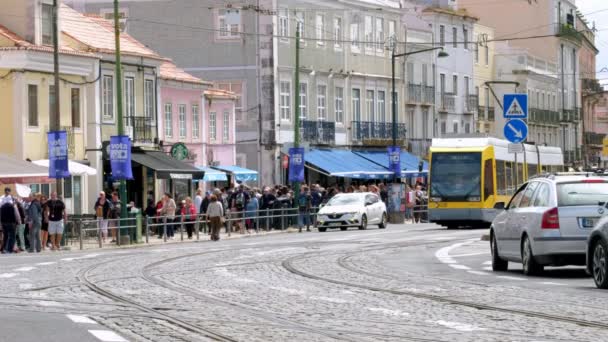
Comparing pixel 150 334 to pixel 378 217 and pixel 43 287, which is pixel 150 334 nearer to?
pixel 43 287

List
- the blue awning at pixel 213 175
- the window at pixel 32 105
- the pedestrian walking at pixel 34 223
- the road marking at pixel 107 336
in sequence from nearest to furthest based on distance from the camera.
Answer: the road marking at pixel 107 336, the pedestrian walking at pixel 34 223, the window at pixel 32 105, the blue awning at pixel 213 175

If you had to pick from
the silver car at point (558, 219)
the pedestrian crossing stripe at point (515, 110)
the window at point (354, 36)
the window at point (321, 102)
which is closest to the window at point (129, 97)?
the window at point (321, 102)

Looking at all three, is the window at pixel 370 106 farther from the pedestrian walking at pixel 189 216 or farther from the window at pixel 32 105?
the window at pixel 32 105

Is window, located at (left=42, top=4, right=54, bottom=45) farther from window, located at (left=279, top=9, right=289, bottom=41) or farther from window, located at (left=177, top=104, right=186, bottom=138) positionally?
window, located at (left=279, top=9, right=289, bottom=41)

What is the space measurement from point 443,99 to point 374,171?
63.2 ft

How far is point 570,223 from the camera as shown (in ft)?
77.0

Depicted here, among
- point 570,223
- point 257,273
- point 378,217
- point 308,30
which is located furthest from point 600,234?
point 308,30

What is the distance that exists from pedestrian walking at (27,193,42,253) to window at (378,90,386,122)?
48411 mm

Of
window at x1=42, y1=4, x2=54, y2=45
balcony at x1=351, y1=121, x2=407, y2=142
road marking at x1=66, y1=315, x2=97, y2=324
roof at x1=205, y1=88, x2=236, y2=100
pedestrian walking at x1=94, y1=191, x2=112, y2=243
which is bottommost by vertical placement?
road marking at x1=66, y1=315, x2=97, y2=324

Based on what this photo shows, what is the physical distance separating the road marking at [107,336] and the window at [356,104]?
71057 millimetres

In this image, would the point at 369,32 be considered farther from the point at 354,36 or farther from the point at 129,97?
the point at 129,97

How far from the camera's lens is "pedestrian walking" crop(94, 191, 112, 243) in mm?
45700

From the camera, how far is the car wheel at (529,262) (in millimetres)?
24141

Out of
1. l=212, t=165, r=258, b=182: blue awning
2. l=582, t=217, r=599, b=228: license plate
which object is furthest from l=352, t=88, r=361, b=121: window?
l=582, t=217, r=599, b=228: license plate
